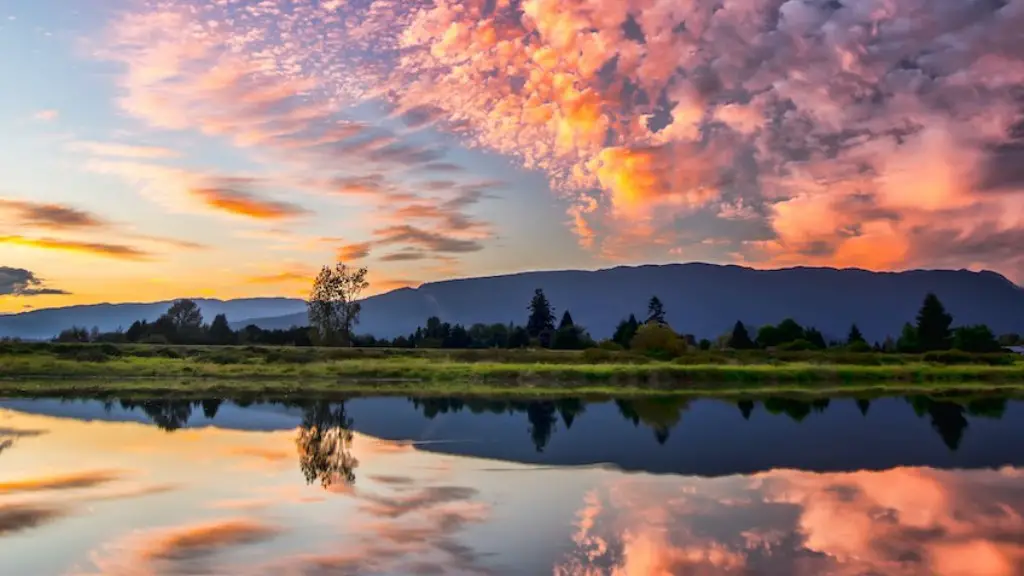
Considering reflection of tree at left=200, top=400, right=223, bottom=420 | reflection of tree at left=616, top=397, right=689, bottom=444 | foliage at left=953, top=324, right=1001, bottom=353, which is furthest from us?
foliage at left=953, top=324, right=1001, bottom=353

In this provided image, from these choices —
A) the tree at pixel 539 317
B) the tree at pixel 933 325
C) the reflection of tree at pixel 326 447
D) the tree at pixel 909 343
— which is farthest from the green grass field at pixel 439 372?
the tree at pixel 539 317

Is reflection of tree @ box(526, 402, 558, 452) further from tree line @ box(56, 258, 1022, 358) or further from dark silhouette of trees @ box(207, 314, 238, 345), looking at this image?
dark silhouette of trees @ box(207, 314, 238, 345)

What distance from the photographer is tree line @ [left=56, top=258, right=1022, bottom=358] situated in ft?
290

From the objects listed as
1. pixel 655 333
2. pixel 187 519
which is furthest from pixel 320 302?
pixel 187 519

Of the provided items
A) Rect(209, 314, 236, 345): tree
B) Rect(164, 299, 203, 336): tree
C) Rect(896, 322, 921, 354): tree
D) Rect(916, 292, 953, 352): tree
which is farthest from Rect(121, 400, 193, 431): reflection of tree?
Rect(164, 299, 203, 336): tree

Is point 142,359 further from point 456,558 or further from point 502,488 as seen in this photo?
point 456,558

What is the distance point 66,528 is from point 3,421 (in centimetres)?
2027

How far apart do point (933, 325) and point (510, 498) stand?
92404mm

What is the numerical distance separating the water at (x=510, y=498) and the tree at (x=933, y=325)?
69477 mm

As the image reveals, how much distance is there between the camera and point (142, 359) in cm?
6328

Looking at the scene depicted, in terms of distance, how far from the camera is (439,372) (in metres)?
58.4

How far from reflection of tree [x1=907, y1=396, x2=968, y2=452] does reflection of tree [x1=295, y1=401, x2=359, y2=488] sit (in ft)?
55.9

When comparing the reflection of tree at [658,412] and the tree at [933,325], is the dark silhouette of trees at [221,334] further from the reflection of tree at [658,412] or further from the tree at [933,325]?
the tree at [933,325]

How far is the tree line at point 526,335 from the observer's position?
290 feet
